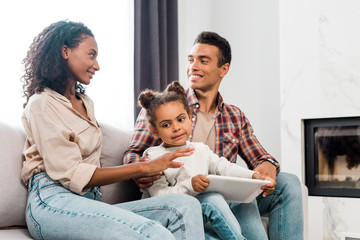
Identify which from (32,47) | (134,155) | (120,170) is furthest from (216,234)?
(32,47)

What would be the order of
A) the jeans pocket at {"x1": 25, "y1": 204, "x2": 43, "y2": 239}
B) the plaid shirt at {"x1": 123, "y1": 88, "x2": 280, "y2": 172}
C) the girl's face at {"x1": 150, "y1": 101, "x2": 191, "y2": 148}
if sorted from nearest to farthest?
the jeans pocket at {"x1": 25, "y1": 204, "x2": 43, "y2": 239} → the girl's face at {"x1": 150, "y1": 101, "x2": 191, "y2": 148} → the plaid shirt at {"x1": 123, "y1": 88, "x2": 280, "y2": 172}

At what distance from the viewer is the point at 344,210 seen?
312 centimetres

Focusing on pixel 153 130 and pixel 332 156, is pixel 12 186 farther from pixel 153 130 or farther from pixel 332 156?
pixel 332 156

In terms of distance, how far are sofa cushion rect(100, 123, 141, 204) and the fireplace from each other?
5.83 ft

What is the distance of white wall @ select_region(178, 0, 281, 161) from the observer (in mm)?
3971

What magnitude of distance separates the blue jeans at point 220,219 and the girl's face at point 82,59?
663 mm

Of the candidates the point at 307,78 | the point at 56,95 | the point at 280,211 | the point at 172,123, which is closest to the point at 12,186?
the point at 56,95

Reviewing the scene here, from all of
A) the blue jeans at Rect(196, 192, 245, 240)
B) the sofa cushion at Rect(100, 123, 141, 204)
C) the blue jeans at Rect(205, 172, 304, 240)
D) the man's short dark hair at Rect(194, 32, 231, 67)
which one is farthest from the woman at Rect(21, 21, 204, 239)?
the man's short dark hair at Rect(194, 32, 231, 67)

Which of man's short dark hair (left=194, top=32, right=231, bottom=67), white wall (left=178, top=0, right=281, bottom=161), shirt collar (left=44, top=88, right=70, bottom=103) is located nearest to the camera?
shirt collar (left=44, top=88, right=70, bottom=103)

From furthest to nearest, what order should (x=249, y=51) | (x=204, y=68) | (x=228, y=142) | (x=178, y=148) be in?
(x=249, y=51), (x=204, y=68), (x=228, y=142), (x=178, y=148)

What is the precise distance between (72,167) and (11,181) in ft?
0.78

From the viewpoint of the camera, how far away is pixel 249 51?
415 cm

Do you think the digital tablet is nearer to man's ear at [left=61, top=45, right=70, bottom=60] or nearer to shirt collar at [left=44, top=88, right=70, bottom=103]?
shirt collar at [left=44, top=88, right=70, bottom=103]

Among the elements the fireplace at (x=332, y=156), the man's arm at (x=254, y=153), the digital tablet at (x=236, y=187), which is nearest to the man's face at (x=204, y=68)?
the man's arm at (x=254, y=153)
